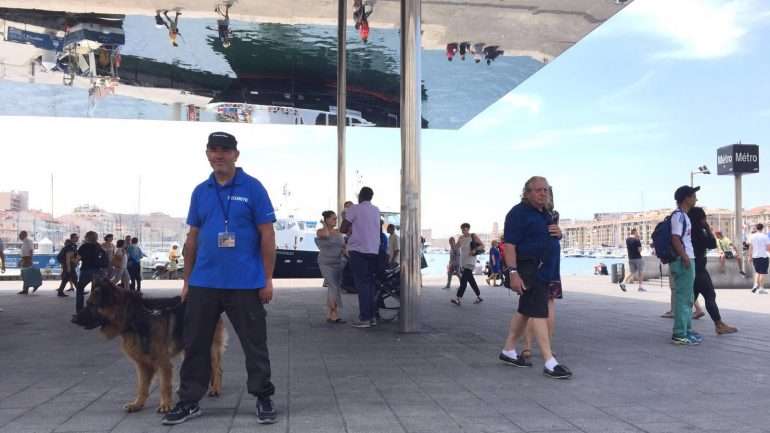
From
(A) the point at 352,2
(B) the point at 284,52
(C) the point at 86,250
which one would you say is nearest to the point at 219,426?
(C) the point at 86,250

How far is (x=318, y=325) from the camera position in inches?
380

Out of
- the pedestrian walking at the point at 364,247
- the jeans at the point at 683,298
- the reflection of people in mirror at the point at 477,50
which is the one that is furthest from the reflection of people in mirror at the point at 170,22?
the jeans at the point at 683,298

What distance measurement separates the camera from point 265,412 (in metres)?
4.25

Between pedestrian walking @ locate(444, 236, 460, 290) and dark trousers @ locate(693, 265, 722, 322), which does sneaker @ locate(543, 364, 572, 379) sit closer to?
dark trousers @ locate(693, 265, 722, 322)

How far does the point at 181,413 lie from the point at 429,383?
2111 mm

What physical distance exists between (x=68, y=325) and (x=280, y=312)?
3312mm

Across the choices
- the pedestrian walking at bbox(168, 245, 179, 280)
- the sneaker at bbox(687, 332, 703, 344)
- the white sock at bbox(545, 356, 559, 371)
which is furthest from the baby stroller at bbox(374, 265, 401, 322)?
the pedestrian walking at bbox(168, 245, 179, 280)

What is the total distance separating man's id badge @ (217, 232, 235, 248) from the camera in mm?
4211

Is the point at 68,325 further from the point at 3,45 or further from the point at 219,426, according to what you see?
the point at 3,45

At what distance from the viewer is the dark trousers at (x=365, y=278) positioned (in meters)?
9.27

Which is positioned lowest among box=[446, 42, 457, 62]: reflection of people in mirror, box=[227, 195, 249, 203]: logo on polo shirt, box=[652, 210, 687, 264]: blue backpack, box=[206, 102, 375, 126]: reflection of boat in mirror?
box=[652, 210, 687, 264]: blue backpack

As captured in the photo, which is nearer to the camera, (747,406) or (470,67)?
(747,406)

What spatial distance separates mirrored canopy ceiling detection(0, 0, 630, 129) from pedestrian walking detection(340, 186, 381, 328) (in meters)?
5.83

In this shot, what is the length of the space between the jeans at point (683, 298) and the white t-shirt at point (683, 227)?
150 millimetres
